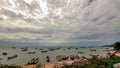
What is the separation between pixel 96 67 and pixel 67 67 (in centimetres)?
324

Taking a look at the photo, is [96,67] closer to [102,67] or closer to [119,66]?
[102,67]

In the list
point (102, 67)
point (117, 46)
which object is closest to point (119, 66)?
point (102, 67)

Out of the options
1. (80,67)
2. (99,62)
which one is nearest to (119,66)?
(80,67)

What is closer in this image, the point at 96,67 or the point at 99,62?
the point at 96,67

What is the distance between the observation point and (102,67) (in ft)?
47.8

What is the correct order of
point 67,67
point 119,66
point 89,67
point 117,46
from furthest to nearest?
1. point 117,46
2. point 67,67
3. point 89,67
4. point 119,66

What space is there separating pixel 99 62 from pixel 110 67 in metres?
2.17

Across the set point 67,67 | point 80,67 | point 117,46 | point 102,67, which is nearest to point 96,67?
point 102,67

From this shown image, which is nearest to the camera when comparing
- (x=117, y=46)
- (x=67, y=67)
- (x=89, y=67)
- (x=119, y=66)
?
(x=119, y=66)

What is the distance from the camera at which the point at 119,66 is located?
10.1 meters

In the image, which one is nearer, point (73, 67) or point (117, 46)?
→ point (73, 67)

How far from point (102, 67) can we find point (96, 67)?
55cm

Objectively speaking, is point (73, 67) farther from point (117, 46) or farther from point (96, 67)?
point (117, 46)

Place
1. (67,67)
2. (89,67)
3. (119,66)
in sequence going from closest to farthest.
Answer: (119,66), (89,67), (67,67)
